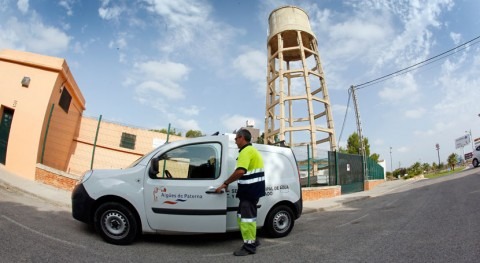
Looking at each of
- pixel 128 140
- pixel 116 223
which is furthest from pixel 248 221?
pixel 128 140

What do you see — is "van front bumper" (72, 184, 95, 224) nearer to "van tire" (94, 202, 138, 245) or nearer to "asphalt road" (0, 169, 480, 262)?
"van tire" (94, 202, 138, 245)

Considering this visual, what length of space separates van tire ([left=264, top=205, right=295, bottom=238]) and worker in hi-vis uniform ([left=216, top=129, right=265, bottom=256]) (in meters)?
1.06

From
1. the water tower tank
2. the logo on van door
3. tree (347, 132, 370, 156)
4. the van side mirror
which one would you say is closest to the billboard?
tree (347, 132, 370, 156)

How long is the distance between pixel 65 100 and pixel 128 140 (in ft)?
15.4

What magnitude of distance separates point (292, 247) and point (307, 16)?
77.1 feet

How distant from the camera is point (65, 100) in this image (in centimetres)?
1259

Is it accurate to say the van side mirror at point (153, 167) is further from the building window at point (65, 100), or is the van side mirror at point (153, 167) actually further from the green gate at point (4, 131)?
the building window at point (65, 100)

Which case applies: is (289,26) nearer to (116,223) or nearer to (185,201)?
(185,201)

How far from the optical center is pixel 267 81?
82.3 feet

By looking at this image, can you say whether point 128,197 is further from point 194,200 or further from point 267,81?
point 267,81

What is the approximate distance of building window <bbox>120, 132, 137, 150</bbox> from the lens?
53.4 ft

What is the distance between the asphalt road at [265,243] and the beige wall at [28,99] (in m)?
4.20

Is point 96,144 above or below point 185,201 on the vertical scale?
above

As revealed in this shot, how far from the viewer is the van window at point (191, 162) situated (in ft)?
15.3
